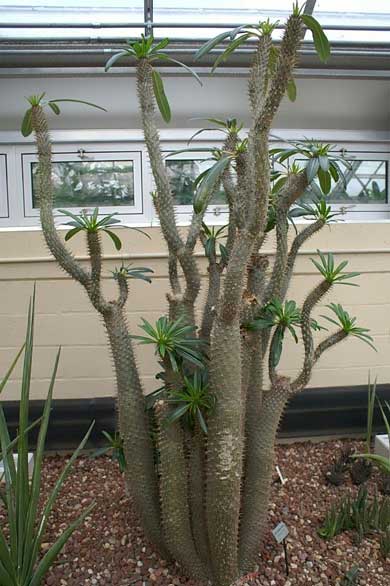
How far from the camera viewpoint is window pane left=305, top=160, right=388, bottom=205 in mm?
3170

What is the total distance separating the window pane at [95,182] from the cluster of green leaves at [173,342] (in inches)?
72.7

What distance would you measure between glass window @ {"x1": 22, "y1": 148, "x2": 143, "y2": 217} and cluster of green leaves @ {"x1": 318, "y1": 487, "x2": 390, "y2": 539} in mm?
2095

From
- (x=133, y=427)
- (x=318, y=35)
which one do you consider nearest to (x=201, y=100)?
(x=318, y=35)

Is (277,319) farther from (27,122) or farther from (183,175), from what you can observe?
(183,175)

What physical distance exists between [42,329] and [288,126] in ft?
6.91

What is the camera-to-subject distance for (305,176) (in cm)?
128

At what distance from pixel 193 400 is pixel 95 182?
2109mm

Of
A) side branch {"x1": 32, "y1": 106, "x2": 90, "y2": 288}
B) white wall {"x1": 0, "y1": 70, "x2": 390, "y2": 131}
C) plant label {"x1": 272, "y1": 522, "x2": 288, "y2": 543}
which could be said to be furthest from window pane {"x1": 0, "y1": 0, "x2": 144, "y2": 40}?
plant label {"x1": 272, "y1": 522, "x2": 288, "y2": 543}

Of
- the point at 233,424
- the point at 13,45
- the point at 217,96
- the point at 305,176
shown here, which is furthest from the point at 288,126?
the point at 233,424

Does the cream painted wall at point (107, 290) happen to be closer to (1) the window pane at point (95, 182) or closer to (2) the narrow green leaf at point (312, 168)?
(1) the window pane at point (95, 182)

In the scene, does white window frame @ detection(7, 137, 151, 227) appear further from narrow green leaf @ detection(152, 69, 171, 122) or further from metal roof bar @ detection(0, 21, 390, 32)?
narrow green leaf @ detection(152, 69, 171, 122)

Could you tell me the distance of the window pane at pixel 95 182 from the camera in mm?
2975

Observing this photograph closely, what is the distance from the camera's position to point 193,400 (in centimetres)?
129

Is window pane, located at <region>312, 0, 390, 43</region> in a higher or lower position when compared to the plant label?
higher
